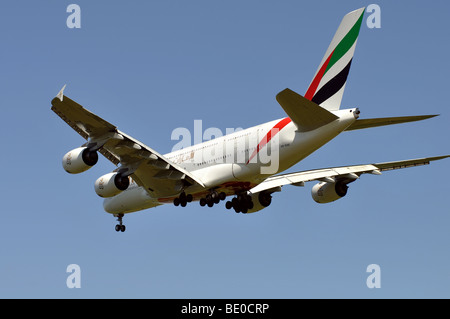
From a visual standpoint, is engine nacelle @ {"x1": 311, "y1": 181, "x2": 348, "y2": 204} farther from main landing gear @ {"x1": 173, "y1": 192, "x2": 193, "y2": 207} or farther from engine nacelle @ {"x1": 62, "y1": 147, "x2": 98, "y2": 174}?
engine nacelle @ {"x1": 62, "y1": 147, "x2": 98, "y2": 174}

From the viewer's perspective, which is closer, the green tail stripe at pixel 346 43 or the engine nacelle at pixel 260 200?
the green tail stripe at pixel 346 43

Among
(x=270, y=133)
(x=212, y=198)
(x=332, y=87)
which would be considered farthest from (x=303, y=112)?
(x=212, y=198)

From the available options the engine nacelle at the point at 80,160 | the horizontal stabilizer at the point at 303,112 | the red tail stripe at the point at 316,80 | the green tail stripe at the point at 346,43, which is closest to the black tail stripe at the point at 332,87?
the red tail stripe at the point at 316,80

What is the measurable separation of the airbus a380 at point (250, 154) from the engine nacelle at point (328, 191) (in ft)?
0.17

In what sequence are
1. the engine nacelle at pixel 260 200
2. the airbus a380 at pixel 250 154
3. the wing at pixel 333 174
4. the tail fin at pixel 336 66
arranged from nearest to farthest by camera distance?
the airbus a380 at pixel 250 154
the tail fin at pixel 336 66
the wing at pixel 333 174
the engine nacelle at pixel 260 200

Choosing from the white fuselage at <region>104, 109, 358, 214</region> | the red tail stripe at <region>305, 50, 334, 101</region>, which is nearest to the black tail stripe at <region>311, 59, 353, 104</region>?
the red tail stripe at <region>305, 50, 334, 101</region>

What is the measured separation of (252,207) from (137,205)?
6.41 meters

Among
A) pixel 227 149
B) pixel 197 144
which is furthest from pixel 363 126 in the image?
pixel 197 144

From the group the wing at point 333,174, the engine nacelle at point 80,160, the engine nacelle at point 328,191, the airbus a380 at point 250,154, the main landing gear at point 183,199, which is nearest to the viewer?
the airbus a380 at point 250,154

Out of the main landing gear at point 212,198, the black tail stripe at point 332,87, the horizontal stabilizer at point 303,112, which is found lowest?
the main landing gear at point 212,198

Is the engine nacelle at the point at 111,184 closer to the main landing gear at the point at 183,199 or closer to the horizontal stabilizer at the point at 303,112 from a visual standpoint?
the main landing gear at the point at 183,199

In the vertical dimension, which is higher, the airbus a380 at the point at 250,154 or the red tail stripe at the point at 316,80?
the red tail stripe at the point at 316,80

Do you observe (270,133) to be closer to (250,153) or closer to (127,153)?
(250,153)

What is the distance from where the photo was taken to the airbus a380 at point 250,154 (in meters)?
34.1
